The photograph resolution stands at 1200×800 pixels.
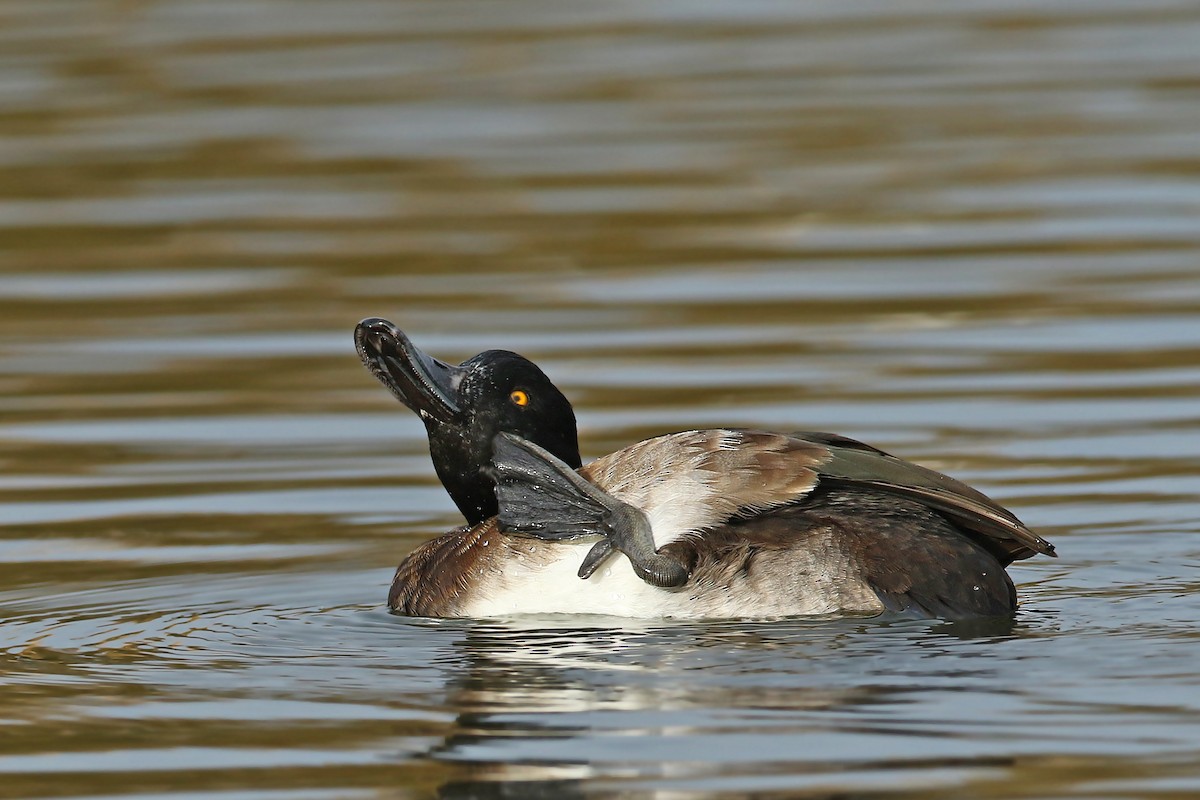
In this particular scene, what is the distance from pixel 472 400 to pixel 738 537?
1.02 metres

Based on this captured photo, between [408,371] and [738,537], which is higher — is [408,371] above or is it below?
above

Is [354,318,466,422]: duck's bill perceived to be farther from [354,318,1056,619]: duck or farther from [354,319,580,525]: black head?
[354,318,1056,619]: duck

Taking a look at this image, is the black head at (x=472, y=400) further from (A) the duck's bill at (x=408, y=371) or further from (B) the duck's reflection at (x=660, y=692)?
(B) the duck's reflection at (x=660, y=692)

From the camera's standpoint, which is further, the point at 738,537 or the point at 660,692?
the point at 738,537

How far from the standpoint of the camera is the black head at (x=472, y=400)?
6.29 m

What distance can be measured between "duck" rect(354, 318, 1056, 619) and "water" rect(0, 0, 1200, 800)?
89 mm

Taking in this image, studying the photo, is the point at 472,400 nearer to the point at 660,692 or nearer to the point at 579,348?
the point at 660,692

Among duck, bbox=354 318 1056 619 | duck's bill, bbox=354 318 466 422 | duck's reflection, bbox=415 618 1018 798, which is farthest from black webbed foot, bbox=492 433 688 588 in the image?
duck's bill, bbox=354 318 466 422

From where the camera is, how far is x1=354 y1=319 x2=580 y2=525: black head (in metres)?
6.29

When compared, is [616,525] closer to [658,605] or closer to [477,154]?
[658,605]

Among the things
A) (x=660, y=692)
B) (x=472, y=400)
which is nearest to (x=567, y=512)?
(x=472, y=400)

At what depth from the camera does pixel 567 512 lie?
5.83 metres

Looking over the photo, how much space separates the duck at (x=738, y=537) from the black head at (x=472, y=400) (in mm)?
239

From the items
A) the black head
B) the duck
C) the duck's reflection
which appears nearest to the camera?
the duck's reflection
